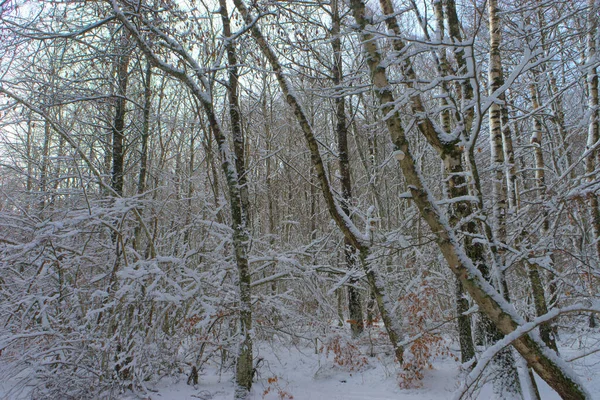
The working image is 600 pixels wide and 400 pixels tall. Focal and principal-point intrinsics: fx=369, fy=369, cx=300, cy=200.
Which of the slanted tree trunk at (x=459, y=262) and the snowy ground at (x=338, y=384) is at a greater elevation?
the slanted tree trunk at (x=459, y=262)

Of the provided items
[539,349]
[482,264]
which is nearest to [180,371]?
[482,264]

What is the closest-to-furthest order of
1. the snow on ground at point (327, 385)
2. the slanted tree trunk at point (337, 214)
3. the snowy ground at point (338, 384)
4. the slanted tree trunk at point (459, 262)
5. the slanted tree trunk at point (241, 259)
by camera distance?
the slanted tree trunk at point (459, 262) → the slanted tree trunk at point (241, 259) → the slanted tree trunk at point (337, 214) → the snowy ground at point (338, 384) → the snow on ground at point (327, 385)

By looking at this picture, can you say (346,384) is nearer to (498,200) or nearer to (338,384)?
(338,384)

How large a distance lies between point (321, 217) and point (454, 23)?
13519 mm

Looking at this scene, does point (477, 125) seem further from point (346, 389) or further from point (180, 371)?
point (180, 371)

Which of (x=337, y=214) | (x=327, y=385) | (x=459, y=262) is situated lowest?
(x=327, y=385)

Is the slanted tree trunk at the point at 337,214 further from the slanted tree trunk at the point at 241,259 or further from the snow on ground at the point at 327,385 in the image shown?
the snow on ground at the point at 327,385

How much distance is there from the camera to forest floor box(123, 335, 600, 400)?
19.5ft

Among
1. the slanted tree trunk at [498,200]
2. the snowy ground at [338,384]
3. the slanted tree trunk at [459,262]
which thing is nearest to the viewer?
the slanted tree trunk at [459,262]

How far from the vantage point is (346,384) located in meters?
6.80

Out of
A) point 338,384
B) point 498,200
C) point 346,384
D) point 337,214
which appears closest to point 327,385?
point 338,384

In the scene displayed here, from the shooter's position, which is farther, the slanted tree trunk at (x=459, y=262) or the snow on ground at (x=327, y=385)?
the snow on ground at (x=327, y=385)

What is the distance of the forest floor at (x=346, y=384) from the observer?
234 inches

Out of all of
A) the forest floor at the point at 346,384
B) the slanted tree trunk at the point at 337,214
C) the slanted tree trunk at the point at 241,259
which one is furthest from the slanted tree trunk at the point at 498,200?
the slanted tree trunk at the point at 241,259
